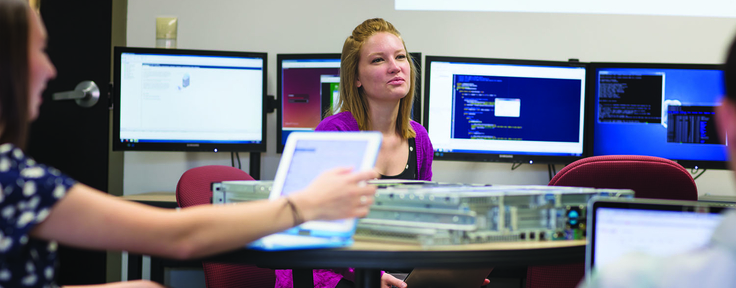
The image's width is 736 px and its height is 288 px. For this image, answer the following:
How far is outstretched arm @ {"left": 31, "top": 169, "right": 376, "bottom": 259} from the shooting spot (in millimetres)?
637

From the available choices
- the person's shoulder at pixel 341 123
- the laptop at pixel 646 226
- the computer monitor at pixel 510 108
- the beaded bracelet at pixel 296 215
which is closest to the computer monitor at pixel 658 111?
the computer monitor at pixel 510 108

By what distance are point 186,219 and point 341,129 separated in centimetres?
92

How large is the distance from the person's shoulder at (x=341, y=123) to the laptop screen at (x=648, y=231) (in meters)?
0.94

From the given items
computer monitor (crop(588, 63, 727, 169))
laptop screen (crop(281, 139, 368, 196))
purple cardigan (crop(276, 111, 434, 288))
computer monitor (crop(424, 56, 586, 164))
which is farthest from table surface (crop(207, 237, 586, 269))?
computer monitor (crop(588, 63, 727, 169))

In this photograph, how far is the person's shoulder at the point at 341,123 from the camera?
161 cm

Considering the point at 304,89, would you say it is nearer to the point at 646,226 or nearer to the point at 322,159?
the point at 322,159

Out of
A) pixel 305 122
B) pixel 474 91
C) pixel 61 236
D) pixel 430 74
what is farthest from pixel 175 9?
pixel 61 236

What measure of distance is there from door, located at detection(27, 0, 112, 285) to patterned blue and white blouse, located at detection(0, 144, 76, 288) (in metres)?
0.98

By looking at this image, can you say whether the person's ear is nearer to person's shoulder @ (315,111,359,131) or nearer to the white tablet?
the white tablet

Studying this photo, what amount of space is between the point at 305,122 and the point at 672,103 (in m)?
1.51

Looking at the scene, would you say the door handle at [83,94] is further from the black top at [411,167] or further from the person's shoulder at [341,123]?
the black top at [411,167]

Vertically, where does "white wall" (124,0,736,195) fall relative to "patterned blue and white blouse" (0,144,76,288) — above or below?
above

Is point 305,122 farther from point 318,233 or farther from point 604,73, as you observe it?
point 318,233

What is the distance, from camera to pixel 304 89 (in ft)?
7.78
